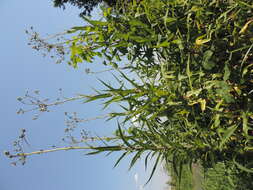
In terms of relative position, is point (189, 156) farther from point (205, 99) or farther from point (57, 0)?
point (57, 0)

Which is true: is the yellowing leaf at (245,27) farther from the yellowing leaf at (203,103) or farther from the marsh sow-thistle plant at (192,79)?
the yellowing leaf at (203,103)

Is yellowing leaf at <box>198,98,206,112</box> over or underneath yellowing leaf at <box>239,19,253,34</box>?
underneath

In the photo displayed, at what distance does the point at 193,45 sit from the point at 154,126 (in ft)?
1.92

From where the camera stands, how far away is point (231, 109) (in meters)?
1.44

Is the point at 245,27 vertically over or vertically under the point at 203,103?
over

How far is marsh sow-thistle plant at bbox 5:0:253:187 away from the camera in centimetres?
138

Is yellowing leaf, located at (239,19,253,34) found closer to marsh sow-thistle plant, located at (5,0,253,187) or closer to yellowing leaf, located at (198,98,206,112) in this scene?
marsh sow-thistle plant, located at (5,0,253,187)

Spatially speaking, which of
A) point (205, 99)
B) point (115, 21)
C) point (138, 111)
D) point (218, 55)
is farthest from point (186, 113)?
point (115, 21)

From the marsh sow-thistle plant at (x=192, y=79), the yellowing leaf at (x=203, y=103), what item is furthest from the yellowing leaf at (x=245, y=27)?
the yellowing leaf at (x=203, y=103)

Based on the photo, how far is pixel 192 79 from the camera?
4.72 feet

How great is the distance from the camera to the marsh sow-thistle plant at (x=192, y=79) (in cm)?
138

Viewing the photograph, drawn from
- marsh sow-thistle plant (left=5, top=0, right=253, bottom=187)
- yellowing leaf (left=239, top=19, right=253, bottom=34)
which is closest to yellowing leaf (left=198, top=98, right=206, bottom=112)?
marsh sow-thistle plant (left=5, top=0, right=253, bottom=187)

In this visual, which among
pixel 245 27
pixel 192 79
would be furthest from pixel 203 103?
pixel 245 27

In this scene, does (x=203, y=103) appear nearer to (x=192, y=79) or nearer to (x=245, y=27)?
(x=192, y=79)
